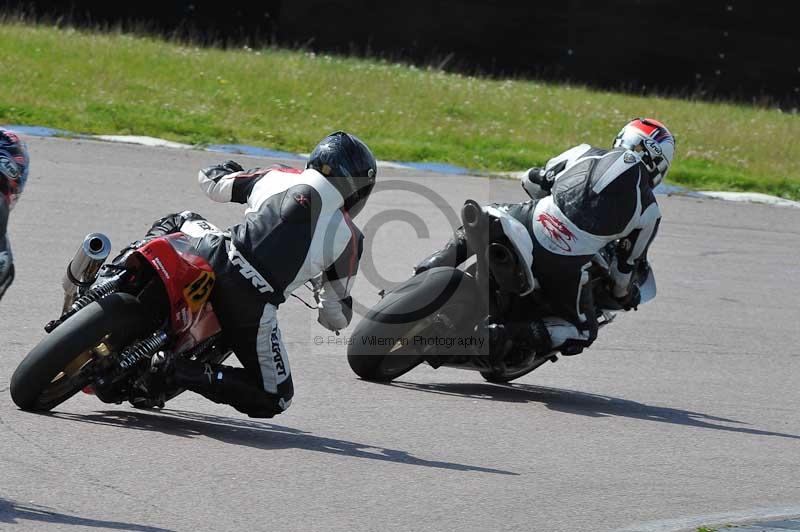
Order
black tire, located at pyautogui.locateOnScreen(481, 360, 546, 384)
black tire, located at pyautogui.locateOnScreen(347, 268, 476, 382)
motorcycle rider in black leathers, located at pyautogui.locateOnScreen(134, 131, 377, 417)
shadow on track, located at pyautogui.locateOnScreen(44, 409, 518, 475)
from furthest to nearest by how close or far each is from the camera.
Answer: black tire, located at pyautogui.locateOnScreen(481, 360, 546, 384) < black tire, located at pyautogui.locateOnScreen(347, 268, 476, 382) < motorcycle rider in black leathers, located at pyautogui.locateOnScreen(134, 131, 377, 417) < shadow on track, located at pyautogui.locateOnScreen(44, 409, 518, 475)

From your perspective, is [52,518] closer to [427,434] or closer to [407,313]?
[427,434]

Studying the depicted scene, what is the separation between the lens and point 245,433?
6242 mm

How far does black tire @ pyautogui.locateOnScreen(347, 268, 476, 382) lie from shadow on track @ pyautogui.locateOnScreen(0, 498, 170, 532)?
278 cm

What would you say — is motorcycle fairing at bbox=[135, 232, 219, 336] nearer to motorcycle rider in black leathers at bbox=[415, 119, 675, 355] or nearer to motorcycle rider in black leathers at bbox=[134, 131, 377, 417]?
motorcycle rider in black leathers at bbox=[134, 131, 377, 417]

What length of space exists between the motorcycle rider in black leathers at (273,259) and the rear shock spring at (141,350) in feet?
0.38

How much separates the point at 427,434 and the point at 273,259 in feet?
3.91

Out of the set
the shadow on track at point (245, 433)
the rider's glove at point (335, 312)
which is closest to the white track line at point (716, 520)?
the shadow on track at point (245, 433)

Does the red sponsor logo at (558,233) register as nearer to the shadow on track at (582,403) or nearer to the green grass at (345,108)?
the shadow on track at (582,403)

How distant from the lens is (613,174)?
300 inches

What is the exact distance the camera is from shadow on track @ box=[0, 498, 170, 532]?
14.9 ft

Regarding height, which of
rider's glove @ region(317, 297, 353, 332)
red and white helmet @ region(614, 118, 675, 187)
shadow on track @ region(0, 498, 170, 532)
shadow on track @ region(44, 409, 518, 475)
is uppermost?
red and white helmet @ region(614, 118, 675, 187)

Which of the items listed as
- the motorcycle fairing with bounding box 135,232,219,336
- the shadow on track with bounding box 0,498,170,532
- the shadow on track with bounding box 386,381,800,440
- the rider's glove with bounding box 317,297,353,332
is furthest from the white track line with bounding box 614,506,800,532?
the motorcycle fairing with bounding box 135,232,219,336

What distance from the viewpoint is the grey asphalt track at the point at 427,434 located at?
5.10 meters

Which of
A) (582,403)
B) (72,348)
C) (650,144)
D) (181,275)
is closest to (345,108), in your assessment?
(650,144)
